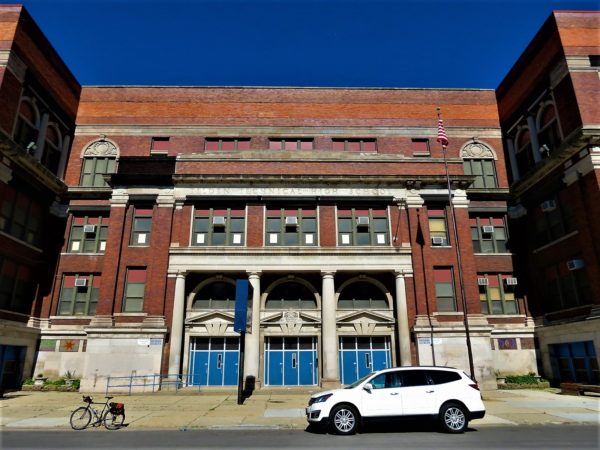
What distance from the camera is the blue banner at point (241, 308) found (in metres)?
18.9

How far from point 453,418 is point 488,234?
67.6 feet

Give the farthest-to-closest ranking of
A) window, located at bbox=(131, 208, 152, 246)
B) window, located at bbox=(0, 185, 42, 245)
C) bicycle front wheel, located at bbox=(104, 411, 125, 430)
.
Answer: window, located at bbox=(131, 208, 152, 246)
window, located at bbox=(0, 185, 42, 245)
bicycle front wheel, located at bbox=(104, 411, 125, 430)

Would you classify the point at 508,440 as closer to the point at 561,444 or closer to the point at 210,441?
the point at 561,444

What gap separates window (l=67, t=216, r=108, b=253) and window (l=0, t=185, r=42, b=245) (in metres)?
2.09

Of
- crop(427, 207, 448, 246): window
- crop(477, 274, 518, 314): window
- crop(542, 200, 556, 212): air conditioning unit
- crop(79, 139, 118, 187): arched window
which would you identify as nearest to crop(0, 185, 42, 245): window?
crop(79, 139, 118, 187): arched window

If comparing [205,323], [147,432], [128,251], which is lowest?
[147,432]

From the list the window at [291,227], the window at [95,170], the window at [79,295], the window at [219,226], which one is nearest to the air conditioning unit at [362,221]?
the window at [291,227]

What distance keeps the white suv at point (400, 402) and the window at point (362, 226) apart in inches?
576

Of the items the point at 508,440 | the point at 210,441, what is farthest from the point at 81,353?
the point at 508,440

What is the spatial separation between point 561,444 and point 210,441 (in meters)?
8.85

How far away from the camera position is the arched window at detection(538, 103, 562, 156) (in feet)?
87.4

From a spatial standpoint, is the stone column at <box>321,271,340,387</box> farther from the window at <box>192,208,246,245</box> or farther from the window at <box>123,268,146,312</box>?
the window at <box>123,268,146,312</box>

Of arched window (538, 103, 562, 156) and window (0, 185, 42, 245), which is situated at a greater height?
arched window (538, 103, 562, 156)

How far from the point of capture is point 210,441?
10711 mm
